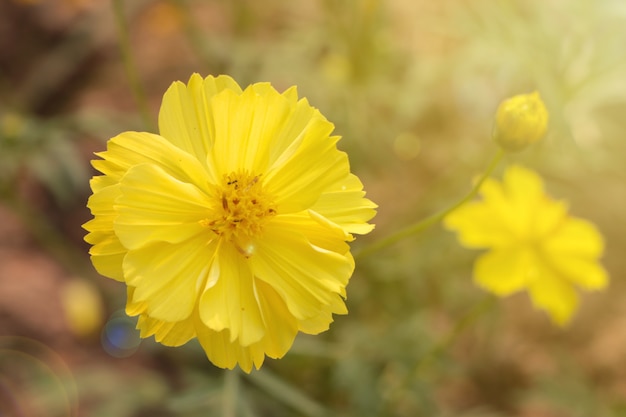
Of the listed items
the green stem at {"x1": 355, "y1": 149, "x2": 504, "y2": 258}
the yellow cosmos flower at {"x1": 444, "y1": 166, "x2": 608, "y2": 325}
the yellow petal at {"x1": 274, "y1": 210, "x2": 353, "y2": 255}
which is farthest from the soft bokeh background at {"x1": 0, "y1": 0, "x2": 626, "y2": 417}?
the yellow petal at {"x1": 274, "y1": 210, "x2": 353, "y2": 255}

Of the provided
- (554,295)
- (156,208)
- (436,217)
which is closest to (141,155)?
(156,208)

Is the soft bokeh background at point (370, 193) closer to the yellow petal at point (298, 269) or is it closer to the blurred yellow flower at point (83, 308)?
the blurred yellow flower at point (83, 308)

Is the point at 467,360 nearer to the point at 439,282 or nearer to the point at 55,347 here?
the point at 439,282

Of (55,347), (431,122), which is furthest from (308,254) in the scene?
(431,122)

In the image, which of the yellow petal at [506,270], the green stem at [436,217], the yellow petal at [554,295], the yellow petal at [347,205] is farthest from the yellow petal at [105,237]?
the yellow petal at [554,295]

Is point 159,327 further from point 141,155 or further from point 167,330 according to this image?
point 141,155

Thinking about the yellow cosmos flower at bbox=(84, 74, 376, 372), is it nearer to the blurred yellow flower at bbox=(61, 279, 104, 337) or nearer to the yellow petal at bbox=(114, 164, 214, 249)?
the yellow petal at bbox=(114, 164, 214, 249)
